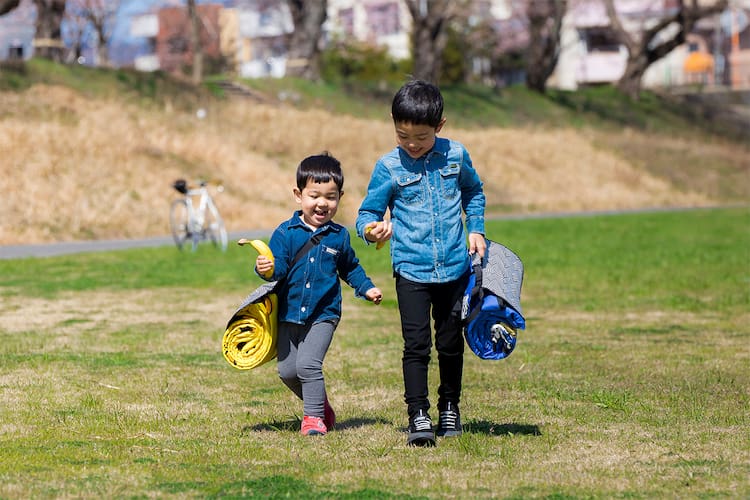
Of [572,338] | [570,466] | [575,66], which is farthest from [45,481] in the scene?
[575,66]

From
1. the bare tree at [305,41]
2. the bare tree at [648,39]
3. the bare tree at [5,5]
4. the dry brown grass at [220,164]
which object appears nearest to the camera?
the dry brown grass at [220,164]

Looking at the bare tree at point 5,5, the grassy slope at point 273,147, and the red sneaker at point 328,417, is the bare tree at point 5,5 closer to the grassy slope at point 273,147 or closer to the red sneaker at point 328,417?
the grassy slope at point 273,147

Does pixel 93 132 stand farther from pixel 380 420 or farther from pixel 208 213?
pixel 380 420

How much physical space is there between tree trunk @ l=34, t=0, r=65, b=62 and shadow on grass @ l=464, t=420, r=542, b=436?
30569mm

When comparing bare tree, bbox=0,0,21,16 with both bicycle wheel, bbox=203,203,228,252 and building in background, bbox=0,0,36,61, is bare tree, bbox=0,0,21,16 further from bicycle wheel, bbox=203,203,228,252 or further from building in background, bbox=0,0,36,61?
building in background, bbox=0,0,36,61

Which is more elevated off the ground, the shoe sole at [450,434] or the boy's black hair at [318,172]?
the boy's black hair at [318,172]

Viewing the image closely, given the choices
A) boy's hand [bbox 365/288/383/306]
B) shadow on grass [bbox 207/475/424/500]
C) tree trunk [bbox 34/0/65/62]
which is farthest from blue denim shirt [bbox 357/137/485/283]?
tree trunk [bbox 34/0/65/62]

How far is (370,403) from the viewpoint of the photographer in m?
7.50

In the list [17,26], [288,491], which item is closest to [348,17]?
[17,26]

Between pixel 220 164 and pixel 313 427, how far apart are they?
24.9 m

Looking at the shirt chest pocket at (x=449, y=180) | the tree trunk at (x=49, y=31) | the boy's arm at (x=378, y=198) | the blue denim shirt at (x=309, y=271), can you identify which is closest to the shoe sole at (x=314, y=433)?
the blue denim shirt at (x=309, y=271)

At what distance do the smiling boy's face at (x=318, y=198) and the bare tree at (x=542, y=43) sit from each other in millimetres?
44608

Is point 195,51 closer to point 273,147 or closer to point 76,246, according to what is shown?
point 273,147

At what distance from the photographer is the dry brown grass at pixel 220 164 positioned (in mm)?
25406
